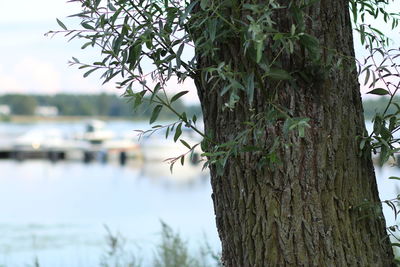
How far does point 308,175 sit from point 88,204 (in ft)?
51.3

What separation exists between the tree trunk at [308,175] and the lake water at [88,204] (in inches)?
120

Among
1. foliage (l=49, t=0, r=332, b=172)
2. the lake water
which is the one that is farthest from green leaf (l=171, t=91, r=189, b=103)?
the lake water

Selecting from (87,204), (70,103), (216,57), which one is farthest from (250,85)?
(70,103)

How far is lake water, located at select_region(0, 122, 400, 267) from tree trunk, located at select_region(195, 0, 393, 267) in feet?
9.97

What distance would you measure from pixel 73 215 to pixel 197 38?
13525mm

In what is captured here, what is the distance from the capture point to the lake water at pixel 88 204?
28.8 ft

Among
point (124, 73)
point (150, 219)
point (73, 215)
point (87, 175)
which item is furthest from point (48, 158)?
point (124, 73)

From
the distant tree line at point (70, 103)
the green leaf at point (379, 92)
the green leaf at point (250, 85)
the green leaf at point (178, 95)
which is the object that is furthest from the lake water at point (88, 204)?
the green leaf at point (250, 85)

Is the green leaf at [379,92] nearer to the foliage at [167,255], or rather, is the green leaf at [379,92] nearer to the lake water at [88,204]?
the foliage at [167,255]

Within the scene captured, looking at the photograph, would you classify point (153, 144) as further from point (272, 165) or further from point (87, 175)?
point (272, 165)

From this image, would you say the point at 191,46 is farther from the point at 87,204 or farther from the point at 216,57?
the point at 87,204

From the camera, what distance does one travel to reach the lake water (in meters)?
8.79

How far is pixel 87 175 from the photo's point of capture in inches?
916

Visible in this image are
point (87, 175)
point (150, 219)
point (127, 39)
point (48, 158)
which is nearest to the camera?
point (127, 39)
